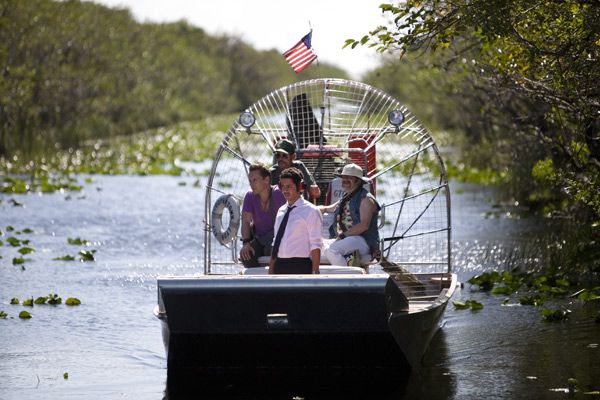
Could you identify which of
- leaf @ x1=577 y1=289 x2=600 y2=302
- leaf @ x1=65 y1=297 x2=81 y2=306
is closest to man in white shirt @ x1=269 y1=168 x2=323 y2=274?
leaf @ x1=577 y1=289 x2=600 y2=302

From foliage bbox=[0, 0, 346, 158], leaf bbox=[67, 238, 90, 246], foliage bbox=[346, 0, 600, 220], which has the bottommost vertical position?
leaf bbox=[67, 238, 90, 246]

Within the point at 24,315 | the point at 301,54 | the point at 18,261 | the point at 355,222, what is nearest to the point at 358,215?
the point at 355,222

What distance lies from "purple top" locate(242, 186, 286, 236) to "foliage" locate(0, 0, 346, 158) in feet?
75.0

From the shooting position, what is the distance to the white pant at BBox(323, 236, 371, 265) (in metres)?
12.4

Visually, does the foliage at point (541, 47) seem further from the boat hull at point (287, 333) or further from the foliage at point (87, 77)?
the foliage at point (87, 77)

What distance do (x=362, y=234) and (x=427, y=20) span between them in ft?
7.26

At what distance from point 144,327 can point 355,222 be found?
9.82 feet

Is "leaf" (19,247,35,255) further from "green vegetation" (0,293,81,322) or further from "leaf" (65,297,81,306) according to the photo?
"leaf" (65,297,81,306)

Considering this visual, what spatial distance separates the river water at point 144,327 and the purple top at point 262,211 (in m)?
1.63

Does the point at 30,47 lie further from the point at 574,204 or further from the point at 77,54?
the point at 574,204

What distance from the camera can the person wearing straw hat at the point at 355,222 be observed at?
1237 cm

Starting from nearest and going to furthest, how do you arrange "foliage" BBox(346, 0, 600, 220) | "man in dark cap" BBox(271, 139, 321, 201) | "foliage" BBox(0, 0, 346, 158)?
1. "foliage" BBox(346, 0, 600, 220)
2. "man in dark cap" BBox(271, 139, 321, 201)
3. "foliage" BBox(0, 0, 346, 158)

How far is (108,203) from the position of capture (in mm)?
27984

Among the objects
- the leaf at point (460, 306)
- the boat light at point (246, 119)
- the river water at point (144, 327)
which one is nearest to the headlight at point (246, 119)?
the boat light at point (246, 119)
